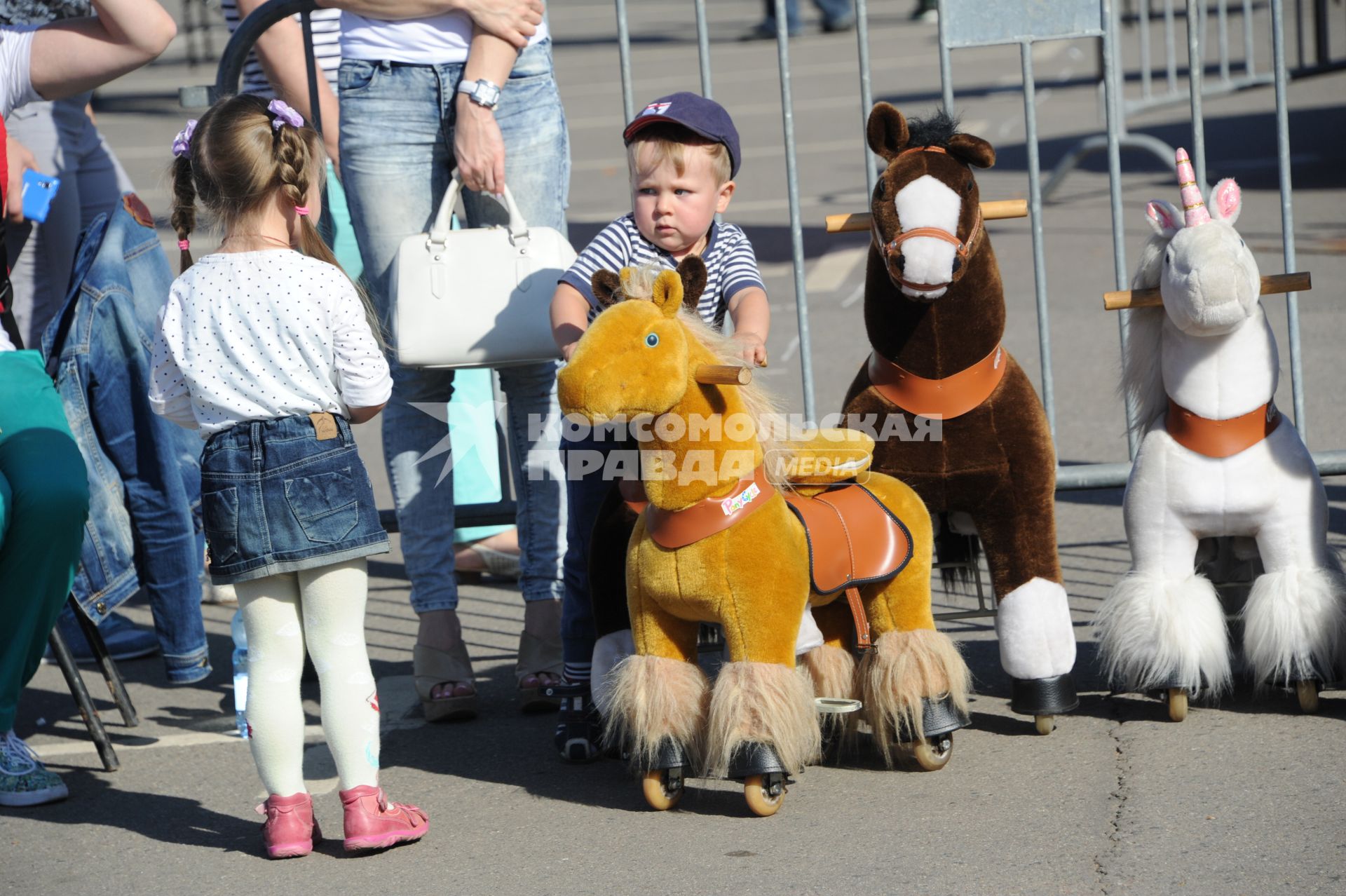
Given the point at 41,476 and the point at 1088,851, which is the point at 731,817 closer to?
the point at 1088,851

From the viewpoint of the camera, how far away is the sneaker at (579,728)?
12.1ft

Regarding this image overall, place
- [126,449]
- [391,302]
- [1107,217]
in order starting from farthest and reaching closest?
[1107,217]
[126,449]
[391,302]

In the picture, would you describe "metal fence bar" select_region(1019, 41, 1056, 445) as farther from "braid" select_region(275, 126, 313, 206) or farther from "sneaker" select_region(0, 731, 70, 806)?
"sneaker" select_region(0, 731, 70, 806)

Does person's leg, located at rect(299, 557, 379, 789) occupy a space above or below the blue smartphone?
below

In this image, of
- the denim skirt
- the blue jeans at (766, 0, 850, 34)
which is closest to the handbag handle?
the denim skirt

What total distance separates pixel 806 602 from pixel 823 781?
49 cm

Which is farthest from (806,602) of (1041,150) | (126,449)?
(1041,150)

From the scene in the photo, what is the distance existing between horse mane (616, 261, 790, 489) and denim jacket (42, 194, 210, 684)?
165 cm

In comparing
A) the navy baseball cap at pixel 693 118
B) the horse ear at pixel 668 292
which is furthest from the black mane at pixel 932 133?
the horse ear at pixel 668 292

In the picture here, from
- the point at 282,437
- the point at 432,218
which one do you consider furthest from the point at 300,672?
the point at 432,218

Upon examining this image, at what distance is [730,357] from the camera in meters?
3.19

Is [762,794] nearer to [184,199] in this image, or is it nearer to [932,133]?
[932,133]

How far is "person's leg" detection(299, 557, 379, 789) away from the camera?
→ 3.25 metres

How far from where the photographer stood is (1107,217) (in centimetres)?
1020
